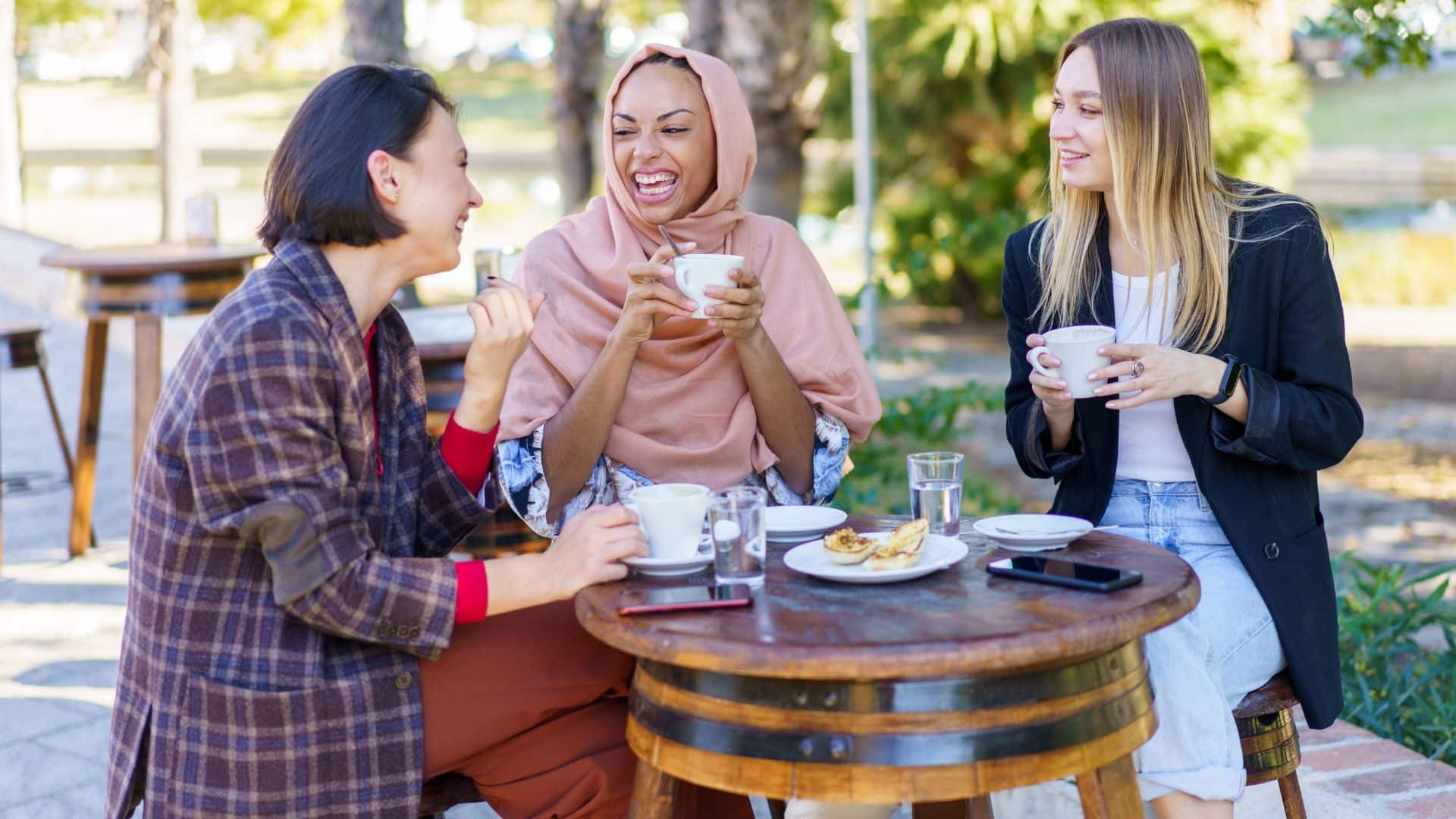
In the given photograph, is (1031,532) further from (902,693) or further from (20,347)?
(20,347)

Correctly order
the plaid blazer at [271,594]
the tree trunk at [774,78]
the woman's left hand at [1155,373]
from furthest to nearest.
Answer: the tree trunk at [774,78], the woman's left hand at [1155,373], the plaid blazer at [271,594]

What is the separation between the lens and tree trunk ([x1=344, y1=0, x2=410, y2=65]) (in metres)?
9.04

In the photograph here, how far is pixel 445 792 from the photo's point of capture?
2295 millimetres

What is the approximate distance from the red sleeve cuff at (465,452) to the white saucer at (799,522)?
1.72 feet

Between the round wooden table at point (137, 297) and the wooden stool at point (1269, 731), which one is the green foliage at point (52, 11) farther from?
the wooden stool at point (1269, 731)

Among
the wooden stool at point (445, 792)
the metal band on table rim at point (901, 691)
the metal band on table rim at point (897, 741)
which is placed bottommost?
the wooden stool at point (445, 792)

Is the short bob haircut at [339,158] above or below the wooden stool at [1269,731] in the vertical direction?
above

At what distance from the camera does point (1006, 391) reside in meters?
2.96

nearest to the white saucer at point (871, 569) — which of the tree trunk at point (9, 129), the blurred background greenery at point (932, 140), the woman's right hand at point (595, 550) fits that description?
the woman's right hand at point (595, 550)

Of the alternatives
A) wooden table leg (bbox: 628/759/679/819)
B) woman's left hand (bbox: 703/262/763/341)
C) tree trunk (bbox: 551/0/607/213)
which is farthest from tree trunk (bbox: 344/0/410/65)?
wooden table leg (bbox: 628/759/679/819)

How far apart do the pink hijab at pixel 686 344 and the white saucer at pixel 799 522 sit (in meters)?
0.49

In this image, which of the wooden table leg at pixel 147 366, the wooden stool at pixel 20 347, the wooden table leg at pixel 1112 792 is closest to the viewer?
the wooden table leg at pixel 1112 792

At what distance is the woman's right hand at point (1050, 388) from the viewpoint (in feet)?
8.00

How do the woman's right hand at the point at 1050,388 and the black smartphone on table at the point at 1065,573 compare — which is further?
the woman's right hand at the point at 1050,388
